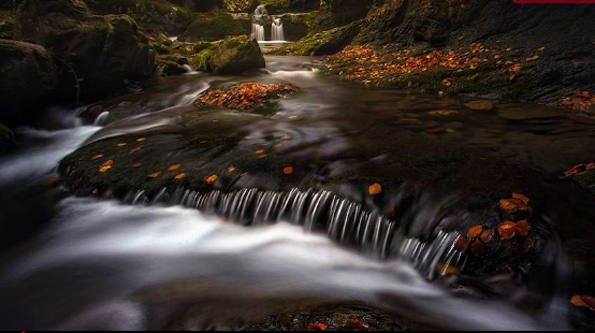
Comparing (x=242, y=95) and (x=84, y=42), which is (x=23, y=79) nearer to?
(x=84, y=42)

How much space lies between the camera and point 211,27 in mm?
23297

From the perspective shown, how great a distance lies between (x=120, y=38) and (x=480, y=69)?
30.4 ft

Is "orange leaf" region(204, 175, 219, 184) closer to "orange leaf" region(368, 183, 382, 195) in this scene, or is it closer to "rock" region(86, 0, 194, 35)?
"orange leaf" region(368, 183, 382, 195)

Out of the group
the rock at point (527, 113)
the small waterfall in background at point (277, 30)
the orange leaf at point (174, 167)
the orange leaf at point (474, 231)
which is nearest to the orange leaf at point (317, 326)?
the orange leaf at point (474, 231)

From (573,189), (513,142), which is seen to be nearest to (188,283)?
(573,189)

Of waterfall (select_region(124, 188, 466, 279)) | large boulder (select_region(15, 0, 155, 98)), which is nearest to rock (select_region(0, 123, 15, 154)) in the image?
large boulder (select_region(15, 0, 155, 98))

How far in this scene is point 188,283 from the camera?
274cm

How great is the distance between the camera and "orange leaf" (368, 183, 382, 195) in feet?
10.6

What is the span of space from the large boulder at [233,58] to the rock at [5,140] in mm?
6315

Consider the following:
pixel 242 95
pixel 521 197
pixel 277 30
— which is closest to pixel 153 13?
pixel 277 30

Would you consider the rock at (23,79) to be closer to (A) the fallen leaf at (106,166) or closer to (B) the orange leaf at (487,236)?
(A) the fallen leaf at (106,166)

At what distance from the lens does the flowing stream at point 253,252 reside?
2357mm

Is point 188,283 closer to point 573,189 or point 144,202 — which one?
point 144,202

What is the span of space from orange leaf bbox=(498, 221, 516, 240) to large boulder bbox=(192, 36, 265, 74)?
10.2 m
